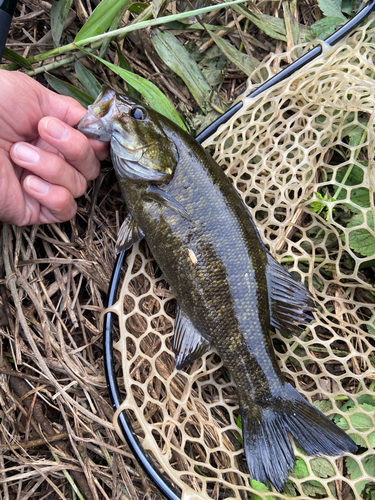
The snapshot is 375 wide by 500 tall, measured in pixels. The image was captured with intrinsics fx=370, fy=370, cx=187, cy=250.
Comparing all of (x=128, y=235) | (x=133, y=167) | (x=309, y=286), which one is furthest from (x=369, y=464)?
(x=133, y=167)

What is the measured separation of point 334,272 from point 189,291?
1.16 metres

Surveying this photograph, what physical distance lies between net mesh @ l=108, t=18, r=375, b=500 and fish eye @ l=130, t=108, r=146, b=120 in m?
0.60

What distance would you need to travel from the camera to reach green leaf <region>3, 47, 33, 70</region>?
8.00 feet

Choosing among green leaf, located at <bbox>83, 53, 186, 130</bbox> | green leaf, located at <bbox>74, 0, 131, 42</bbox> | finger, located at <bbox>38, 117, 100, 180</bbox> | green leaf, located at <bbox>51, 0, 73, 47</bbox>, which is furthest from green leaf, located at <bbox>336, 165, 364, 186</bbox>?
green leaf, located at <bbox>51, 0, 73, 47</bbox>

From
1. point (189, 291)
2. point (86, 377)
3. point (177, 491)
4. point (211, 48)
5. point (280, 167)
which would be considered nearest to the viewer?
point (177, 491)

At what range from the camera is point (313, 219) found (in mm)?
2770

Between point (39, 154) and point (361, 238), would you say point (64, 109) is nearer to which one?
point (39, 154)

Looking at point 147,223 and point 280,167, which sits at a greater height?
point 147,223

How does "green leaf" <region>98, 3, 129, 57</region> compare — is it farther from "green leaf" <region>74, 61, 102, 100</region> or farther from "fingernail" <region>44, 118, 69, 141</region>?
"fingernail" <region>44, 118, 69, 141</region>

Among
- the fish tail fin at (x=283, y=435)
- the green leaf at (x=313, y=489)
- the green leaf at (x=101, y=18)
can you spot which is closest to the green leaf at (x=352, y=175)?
the fish tail fin at (x=283, y=435)

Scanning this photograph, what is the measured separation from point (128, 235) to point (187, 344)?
81cm

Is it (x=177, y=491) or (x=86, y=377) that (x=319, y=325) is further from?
(x=86, y=377)

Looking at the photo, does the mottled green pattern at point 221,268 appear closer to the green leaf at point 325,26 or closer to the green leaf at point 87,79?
the green leaf at point 87,79

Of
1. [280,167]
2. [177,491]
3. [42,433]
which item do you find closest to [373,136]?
[280,167]
